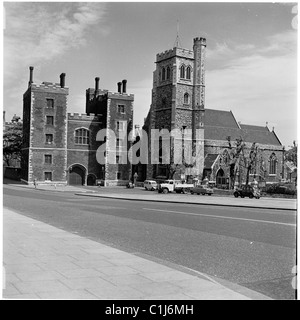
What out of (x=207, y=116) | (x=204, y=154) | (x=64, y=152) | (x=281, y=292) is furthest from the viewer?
(x=207, y=116)

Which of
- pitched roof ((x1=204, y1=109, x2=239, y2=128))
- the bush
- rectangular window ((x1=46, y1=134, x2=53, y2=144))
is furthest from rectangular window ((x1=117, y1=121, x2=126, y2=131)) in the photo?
the bush

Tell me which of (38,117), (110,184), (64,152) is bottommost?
(110,184)

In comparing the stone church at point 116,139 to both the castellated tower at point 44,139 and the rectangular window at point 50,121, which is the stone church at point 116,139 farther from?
the rectangular window at point 50,121

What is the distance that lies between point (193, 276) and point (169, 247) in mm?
3225

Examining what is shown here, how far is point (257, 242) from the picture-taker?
391 inches

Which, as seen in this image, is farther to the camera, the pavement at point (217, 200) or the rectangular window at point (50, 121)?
the rectangular window at point (50, 121)

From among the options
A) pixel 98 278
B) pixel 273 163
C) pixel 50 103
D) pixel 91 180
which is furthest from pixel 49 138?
pixel 98 278

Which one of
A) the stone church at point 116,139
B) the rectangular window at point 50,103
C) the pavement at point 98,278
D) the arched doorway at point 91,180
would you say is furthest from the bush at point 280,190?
the pavement at point 98,278

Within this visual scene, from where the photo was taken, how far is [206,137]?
2477 inches

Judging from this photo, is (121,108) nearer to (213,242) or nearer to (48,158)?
(48,158)

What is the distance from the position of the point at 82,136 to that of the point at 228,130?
84.5 ft

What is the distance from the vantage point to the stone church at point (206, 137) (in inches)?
2024
